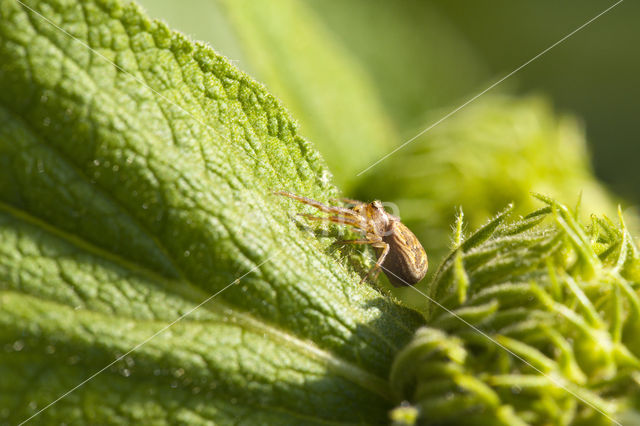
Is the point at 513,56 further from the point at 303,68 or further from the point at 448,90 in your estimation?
the point at 303,68

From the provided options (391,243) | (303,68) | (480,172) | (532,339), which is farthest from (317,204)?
(303,68)

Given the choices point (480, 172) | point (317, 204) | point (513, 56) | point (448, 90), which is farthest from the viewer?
point (513, 56)

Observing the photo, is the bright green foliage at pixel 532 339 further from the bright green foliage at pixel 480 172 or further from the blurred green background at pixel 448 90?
the bright green foliage at pixel 480 172

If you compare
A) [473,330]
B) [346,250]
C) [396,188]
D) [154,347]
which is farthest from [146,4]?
[473,330]

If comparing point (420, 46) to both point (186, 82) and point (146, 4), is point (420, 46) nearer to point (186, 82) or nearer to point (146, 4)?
point (146, 4)

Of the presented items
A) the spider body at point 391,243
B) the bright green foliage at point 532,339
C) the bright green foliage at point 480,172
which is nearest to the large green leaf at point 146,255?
the bright green foliage at point 532,339
